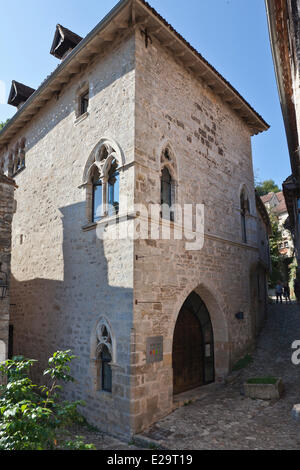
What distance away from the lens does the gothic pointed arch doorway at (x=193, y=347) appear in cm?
795

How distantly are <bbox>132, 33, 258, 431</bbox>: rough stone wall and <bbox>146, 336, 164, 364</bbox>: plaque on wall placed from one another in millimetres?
104

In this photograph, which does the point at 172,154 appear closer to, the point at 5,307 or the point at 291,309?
the point at 5,307

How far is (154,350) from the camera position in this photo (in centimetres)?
638

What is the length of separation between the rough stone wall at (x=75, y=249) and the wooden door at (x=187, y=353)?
2095mm

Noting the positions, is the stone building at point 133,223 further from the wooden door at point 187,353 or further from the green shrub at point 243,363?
the green shrub at point 243,363

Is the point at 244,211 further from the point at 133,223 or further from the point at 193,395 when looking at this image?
the point at 193,395

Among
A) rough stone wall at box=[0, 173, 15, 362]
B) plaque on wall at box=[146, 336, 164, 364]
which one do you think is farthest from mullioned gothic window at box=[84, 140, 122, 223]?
plaque on wall at box=[146, 336, 164, 364]

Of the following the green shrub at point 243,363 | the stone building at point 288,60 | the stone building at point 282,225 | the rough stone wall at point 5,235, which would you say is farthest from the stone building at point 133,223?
the stone building at point 282,225

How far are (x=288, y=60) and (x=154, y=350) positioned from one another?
766cm

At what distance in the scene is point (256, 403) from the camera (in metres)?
6.98

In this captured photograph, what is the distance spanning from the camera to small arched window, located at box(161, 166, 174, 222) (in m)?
7.47

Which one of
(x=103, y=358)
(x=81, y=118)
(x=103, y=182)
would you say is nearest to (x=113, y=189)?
(x=103, y=182)

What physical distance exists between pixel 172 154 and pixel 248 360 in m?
6.04

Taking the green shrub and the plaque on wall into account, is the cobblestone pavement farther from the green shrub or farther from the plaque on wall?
the plaque on wall
